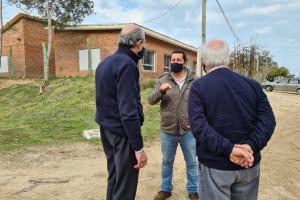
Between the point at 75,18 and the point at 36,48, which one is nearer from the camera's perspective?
the point at 75,18

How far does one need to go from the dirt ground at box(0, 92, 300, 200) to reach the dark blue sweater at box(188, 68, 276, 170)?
5.71ft

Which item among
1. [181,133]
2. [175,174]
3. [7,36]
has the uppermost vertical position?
[7,36]

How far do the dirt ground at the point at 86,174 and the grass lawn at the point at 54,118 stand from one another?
0.80 meters

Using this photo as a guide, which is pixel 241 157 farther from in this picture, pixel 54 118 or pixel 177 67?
pixel 54 118

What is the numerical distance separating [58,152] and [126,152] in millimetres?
3582

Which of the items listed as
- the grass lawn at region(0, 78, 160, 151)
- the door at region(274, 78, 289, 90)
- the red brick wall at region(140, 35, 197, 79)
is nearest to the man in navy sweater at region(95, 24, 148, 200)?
the grass lawn at region(0, 78, 160, 151)

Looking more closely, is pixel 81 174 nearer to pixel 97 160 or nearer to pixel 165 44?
pixel 97 160

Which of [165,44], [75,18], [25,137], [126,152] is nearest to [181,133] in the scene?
[126,152]

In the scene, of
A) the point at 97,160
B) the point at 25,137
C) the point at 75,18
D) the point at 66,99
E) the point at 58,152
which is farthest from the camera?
the point at 75,18

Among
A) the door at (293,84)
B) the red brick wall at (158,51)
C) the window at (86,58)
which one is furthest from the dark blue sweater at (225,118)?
the door at (293,84)

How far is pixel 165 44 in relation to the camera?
67.6 ft

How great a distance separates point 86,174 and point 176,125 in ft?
6.59

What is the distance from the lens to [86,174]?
397 cm

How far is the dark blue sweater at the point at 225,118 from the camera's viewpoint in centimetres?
173
